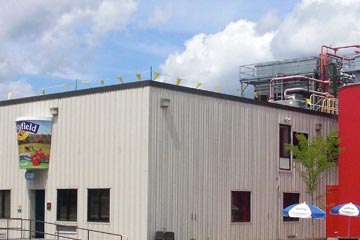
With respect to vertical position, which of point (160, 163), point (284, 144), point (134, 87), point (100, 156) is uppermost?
point (134, 87)

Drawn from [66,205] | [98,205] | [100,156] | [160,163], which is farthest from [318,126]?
[66,205]

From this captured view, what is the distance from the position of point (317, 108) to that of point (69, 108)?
1588 centimetres

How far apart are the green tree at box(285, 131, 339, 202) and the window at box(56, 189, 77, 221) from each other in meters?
10.2

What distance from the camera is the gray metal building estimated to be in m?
28.0

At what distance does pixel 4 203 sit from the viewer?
33781mm

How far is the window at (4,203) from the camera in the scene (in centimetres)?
3347

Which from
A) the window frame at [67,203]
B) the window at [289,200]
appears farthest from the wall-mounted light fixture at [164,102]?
the window at [289,200]

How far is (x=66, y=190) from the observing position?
3066 cm

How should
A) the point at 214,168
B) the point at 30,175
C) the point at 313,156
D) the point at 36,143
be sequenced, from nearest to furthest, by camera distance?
1. the point at 214,168
2. the point at 36,143
3. the point at 30,175
4. the point at 313,156

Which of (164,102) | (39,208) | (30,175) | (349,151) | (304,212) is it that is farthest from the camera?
(349,151)

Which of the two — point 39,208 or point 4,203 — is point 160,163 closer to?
point 39,208

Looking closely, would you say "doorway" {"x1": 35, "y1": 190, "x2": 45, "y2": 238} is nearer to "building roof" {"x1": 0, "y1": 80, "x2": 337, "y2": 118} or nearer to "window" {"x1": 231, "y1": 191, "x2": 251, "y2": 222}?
"building roof" {"x1": 0, "y1": 80, "x2": 337, "y2": 118}

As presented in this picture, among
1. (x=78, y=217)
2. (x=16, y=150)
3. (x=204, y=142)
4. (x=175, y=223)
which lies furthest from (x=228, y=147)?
(x=16, y=150)

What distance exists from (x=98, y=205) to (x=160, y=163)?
11.2 ft
